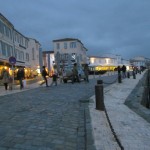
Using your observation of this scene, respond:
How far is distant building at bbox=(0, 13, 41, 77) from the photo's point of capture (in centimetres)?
3769

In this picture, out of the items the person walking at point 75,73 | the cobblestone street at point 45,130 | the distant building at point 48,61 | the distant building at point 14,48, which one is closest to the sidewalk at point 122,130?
the cobblestone street at point 45,130

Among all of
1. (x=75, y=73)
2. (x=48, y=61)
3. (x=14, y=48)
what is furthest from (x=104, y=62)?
(x=75, y=73)

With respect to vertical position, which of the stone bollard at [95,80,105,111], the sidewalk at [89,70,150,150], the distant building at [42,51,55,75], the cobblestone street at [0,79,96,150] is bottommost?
the sidewalk at [89,70,150,150]

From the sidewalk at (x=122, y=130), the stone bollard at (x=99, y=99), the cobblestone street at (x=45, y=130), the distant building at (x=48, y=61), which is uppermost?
the distant building at (x=48, y=61)

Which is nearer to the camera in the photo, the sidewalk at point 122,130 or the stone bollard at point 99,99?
the sidewalk at point 122,130

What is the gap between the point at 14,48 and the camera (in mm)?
45531

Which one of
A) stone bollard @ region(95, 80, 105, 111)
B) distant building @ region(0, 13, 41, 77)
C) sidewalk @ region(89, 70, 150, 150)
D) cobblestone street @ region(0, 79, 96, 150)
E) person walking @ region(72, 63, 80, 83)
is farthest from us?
distant building @ region(0, 13, 41, 77)

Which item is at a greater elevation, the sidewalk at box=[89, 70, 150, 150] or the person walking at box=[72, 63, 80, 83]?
the person walking at box=[72, 63, 80, 83]

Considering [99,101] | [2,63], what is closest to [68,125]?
[99,101]

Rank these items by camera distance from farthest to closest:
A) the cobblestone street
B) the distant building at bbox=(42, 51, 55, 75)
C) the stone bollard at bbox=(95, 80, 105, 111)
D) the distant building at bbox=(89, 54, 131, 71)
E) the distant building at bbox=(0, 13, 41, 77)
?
the distant building at bbox=(89, 54, 131, 71) < the distant building at bbox=(42, 51, 55, 75) < the distant building at bbox=(0, 13, 41, 77) < the stone bollard at bbox=(95, 80, 105, 111) < the cobblestone street

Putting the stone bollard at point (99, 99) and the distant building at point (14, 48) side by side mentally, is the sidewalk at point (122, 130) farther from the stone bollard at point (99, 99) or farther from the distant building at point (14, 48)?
the distant building at point (14, 48)

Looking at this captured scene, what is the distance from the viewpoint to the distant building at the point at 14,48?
37688mm

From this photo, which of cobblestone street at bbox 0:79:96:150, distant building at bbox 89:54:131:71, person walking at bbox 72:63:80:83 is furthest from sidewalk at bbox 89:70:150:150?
distant building at bbox 89:54:131:71

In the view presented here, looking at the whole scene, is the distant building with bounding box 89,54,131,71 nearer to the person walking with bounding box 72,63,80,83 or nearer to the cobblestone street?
the person walking with bounding box 72,63,80,83
